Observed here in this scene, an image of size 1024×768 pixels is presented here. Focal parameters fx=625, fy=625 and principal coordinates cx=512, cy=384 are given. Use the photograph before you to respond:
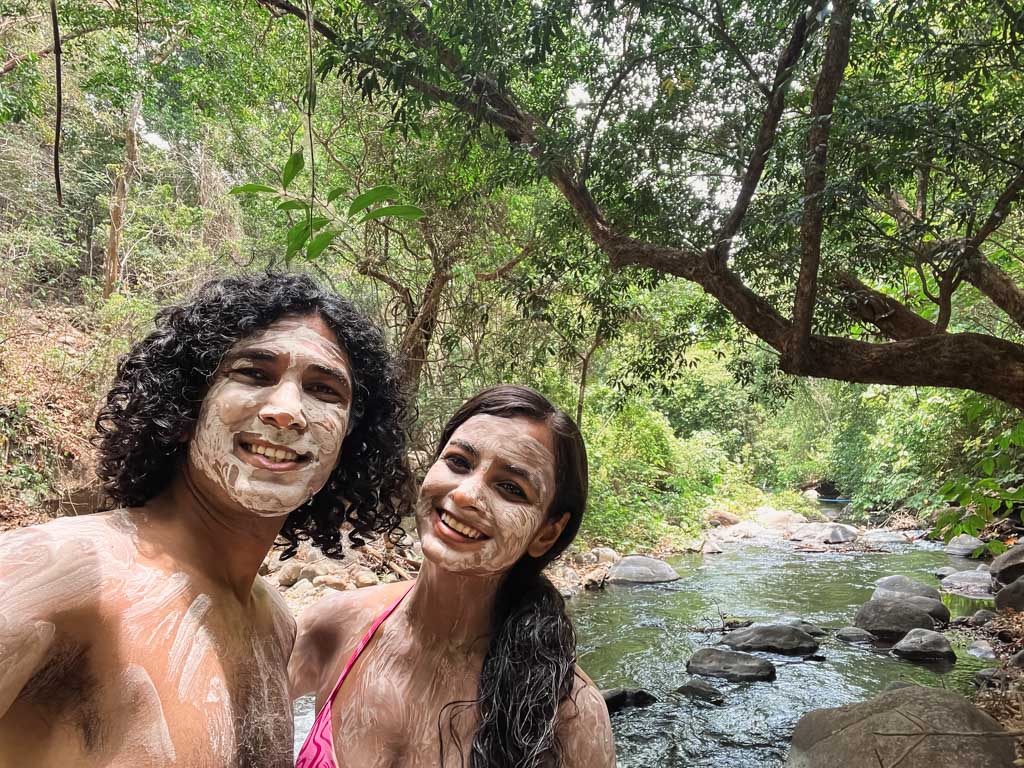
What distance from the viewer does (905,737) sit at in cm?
370

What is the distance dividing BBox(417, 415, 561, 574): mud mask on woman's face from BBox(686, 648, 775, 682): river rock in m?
5.69

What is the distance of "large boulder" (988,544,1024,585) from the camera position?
351 inches

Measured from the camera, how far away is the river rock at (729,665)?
6348 millimetres

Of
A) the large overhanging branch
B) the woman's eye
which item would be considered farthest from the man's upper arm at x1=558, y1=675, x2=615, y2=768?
the large overhanging branch

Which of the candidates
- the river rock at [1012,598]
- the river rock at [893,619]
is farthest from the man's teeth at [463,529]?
the river rock at [1012,598]

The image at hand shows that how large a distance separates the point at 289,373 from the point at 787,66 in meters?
3.76

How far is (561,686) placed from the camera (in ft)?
5.27

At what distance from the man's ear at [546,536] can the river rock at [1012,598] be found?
28.2ft

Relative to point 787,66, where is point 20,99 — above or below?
below

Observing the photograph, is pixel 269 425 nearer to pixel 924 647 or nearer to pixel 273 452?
pixel 273 452

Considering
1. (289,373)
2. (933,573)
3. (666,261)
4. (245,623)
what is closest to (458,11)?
(666,261)

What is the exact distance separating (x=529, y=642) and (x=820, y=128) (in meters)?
3.51

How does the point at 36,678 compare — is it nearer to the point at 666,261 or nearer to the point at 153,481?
the point at 153,481

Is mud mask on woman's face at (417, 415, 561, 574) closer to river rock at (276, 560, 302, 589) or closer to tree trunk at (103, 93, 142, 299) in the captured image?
river rock at (276, 560, 302, 589)
